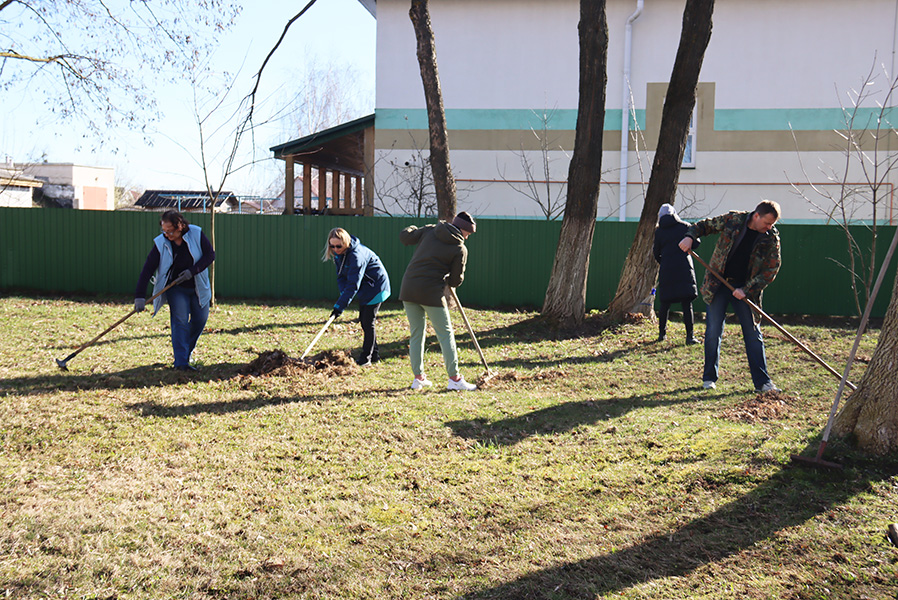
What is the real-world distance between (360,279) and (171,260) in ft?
6.43

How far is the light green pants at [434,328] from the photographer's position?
698 cm

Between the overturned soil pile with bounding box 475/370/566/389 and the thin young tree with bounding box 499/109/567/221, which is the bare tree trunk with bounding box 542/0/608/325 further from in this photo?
the thin young tree with bounding box 499/109/567/221

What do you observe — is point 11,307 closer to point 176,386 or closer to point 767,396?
point 176,386

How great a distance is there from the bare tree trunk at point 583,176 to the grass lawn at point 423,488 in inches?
118

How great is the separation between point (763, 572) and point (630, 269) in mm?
7878

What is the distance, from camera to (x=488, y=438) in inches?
225

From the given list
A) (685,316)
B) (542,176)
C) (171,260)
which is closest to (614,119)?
(542,176)

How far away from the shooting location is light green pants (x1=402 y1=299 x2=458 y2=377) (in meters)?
6.98

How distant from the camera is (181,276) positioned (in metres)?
7.33

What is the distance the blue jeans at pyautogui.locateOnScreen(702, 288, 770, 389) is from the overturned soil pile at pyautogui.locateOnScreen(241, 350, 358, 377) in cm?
381

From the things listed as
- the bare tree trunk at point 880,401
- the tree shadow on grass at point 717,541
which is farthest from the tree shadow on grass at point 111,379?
the bare tree trunk at point 880,401

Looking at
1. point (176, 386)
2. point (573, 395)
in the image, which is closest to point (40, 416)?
point (176, 386)

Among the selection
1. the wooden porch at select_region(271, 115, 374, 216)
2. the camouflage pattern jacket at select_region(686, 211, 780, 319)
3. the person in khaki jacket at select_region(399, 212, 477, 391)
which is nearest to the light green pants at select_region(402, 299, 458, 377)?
the person in khaki jacket at select_region(399, 212, 477, 391)

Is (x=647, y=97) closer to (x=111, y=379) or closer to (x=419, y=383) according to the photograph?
(x=419, y=383)
